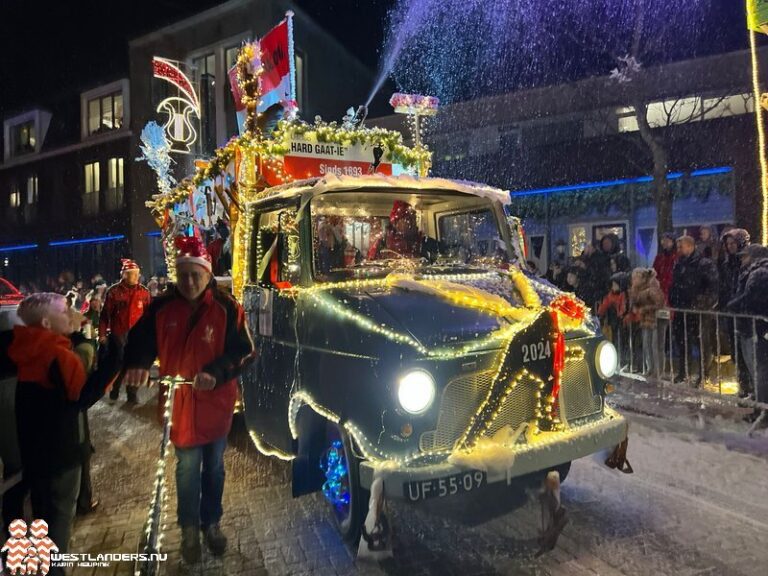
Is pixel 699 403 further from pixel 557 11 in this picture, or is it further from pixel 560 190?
pixel 557 11

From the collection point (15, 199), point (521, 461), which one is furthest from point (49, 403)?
point (15, 199)

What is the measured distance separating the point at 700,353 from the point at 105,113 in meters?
32.3

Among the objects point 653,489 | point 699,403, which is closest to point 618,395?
point 699,403

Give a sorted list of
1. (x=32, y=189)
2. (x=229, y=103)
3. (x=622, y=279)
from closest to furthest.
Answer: (x=622, y=279) → (x=229, y=103) → (x=32, y=189)

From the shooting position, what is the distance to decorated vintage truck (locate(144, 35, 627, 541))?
356cm

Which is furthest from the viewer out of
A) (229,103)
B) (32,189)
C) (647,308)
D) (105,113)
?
(32,189)

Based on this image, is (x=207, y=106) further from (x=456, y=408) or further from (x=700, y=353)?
(x=456, y=408)

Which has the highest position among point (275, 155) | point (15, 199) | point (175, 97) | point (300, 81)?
point (300, 81)

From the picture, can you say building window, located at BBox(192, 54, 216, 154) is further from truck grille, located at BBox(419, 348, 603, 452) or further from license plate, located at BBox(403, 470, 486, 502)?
license plate, located at BBox(403, 470, 486, 502)

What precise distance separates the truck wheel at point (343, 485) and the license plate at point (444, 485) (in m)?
0.47

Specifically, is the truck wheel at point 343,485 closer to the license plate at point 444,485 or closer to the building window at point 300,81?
the license plate at point 444,485

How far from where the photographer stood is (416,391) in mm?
3518

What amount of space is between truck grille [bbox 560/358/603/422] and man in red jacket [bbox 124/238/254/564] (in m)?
2.21

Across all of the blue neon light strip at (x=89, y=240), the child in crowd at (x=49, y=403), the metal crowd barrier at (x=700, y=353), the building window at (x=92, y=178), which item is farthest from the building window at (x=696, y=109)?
the building window at (x=92, y=178)
